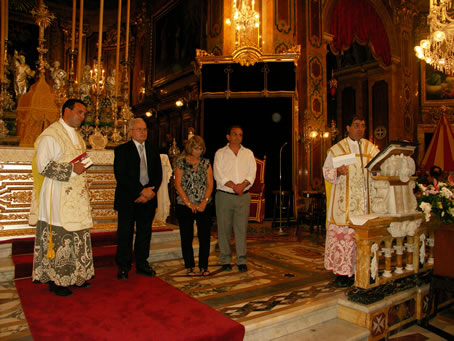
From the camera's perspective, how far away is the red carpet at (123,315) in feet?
7.70

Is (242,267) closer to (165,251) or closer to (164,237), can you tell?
(165,251)

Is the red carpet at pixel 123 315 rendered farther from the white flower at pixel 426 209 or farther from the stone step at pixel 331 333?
the white flower at pixel 426 209

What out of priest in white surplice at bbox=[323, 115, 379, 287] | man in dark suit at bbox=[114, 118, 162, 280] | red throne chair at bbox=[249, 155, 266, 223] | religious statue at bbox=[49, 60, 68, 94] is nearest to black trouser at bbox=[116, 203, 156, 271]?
man in dark suit at bbox=[114, 118, 162, 280]

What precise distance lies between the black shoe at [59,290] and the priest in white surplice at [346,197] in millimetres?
2456

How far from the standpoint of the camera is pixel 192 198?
3.84 meters

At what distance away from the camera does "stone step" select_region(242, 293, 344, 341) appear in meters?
2.60

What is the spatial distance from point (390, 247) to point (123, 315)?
2336 millimetres

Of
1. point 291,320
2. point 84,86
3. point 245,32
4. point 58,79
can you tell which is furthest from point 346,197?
point 245,32

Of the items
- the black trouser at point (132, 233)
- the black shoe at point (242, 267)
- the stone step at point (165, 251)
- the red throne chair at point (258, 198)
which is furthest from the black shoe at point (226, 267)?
the red throne chair at point (258, 198)

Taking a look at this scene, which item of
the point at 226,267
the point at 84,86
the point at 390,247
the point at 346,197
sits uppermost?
the point at 84,86

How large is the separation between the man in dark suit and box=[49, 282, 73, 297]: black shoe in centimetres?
59

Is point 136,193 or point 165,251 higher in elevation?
point 136,193

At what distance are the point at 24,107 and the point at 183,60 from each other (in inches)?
295

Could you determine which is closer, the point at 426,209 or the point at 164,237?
the point at 426,209
